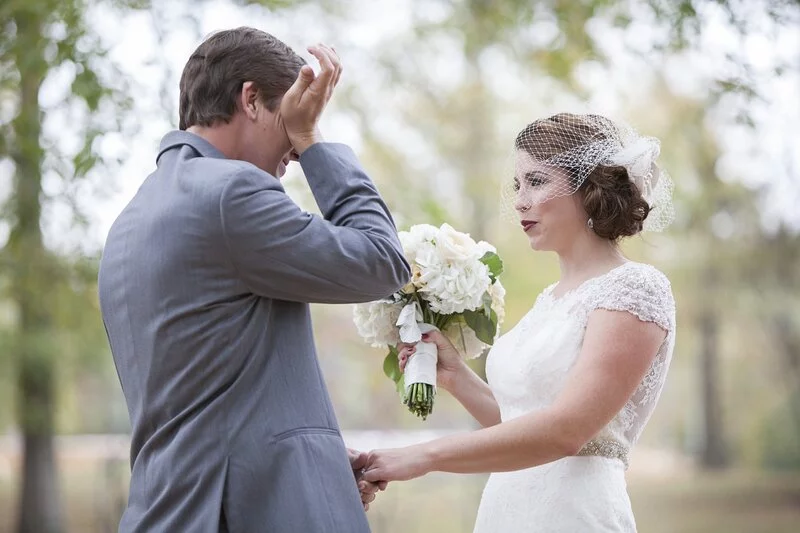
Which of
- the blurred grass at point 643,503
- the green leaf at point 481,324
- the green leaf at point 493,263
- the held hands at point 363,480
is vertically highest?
the green leaf at point 493,263

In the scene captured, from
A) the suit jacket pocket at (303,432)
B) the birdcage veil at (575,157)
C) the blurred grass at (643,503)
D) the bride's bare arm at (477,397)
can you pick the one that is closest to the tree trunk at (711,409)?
the blurred grass at (643,503)

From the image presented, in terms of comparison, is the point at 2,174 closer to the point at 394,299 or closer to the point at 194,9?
the point at 194,9

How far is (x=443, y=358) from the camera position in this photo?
2.97 m

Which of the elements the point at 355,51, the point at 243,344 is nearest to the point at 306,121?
the point at 243,344

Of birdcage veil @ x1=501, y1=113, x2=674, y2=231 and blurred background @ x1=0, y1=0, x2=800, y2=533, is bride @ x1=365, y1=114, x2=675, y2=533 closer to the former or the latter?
birdcage veil @ x1=501, y1=113, x2=674, y2=231

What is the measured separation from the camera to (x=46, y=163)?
6.04 meters

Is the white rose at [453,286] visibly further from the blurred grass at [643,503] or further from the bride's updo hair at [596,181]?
the blurred grass at [643,503]

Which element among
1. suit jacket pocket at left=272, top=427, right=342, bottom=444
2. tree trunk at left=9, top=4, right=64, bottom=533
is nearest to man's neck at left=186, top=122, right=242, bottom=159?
suit jacket pocket at left=272, top=427, right=342, bottom=444

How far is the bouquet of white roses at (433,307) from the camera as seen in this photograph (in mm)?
2787

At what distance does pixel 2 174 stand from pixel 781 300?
1084 cm

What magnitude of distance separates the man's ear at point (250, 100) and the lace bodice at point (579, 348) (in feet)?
3.44

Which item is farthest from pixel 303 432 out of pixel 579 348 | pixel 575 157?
pixel 575 157

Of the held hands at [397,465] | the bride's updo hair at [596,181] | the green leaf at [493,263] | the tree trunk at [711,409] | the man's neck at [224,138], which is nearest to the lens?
the man's neck at [224,138]

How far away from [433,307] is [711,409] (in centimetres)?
1742
